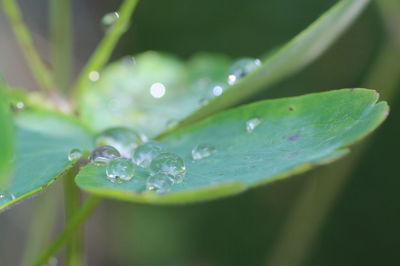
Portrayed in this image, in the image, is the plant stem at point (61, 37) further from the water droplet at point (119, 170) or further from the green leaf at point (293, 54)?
the water droplet at point (119, 170)

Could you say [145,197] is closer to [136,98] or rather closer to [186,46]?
[136,98]

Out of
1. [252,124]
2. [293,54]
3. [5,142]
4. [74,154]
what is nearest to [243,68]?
[293,54]

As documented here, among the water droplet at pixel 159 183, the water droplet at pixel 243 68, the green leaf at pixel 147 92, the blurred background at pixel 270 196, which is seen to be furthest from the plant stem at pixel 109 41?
the blurred background at pixel 270 196

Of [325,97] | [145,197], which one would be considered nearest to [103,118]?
[325,97]

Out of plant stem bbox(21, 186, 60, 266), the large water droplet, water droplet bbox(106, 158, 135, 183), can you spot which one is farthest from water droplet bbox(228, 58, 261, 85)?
plant stem bbox(21, 186, 60, 266)

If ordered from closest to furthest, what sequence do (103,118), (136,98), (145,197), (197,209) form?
(145,197) < (103,118) < (136,98) < (197,209)

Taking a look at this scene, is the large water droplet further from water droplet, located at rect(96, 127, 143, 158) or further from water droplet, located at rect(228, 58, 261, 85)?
water droplet, located at rect(96, 127, 143, 158)
